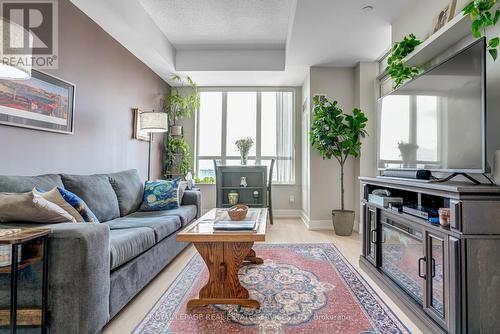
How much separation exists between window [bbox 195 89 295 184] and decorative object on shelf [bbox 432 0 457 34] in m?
3.03

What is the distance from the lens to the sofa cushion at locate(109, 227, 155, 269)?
1669 millimetres

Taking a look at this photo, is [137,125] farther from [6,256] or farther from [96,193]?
[6,256]

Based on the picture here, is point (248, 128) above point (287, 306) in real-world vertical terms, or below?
above

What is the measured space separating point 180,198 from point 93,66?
1805mm

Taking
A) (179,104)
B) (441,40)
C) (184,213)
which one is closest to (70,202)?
(184,213)

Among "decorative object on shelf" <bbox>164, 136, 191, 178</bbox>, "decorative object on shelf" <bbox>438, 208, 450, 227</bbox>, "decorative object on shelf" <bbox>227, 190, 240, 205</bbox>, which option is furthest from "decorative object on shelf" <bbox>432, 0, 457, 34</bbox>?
"decorative object on shelf" <bbox>164, 136, 191, 178</bbox>

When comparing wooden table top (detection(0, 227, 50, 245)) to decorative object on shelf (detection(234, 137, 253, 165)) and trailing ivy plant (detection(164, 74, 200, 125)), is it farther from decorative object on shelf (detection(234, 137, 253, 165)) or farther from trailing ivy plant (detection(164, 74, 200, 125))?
trailing ivy plant (detection(164, 74, 200, 125))

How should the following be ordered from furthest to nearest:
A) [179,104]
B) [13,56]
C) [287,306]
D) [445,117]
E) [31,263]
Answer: [179,104] < [287,306] < [445,117] < [13,56] < [31,263]

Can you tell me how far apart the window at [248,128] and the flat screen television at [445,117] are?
109 inches

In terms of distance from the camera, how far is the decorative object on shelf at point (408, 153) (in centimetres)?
204

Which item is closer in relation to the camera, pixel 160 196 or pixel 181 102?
pixel 160 196

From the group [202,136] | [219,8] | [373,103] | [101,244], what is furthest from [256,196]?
[101,244]

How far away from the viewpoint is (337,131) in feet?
12.3

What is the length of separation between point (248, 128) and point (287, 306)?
12.4 feet
